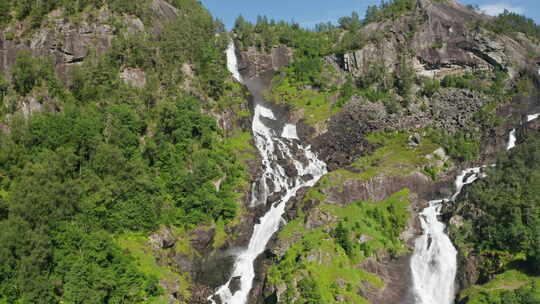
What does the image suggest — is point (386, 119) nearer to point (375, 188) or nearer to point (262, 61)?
point (375, 188)

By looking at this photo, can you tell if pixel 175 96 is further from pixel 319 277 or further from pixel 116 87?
pixel 319 277

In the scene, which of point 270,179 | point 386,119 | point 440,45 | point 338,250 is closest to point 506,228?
point 338,250

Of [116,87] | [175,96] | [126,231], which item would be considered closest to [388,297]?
[126,231]

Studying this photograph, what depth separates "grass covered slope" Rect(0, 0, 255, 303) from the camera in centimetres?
5094

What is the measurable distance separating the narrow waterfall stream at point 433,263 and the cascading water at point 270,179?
20650mm

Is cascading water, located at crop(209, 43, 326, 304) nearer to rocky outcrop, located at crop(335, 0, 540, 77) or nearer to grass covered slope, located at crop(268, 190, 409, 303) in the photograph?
grass covered slope, located at crop(268, 190, 409, 303)

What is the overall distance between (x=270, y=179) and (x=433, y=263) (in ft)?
97.0

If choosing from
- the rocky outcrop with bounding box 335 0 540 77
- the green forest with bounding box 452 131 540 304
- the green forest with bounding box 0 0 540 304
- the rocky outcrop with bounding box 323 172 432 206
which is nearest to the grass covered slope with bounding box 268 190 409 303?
the green forest with bounding box 0 0 540 304

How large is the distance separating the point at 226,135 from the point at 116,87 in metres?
21.3

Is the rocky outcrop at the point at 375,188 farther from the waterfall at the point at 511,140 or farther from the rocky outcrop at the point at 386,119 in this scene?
the waterfall at the point at 511,140

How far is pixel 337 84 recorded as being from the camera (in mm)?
111938

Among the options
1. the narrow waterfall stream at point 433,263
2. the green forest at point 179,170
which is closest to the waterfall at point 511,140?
the green forest at point 179,170

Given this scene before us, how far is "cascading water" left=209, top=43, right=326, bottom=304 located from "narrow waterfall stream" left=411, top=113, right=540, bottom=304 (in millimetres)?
20650

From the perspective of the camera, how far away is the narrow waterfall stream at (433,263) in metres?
A: 57.1
